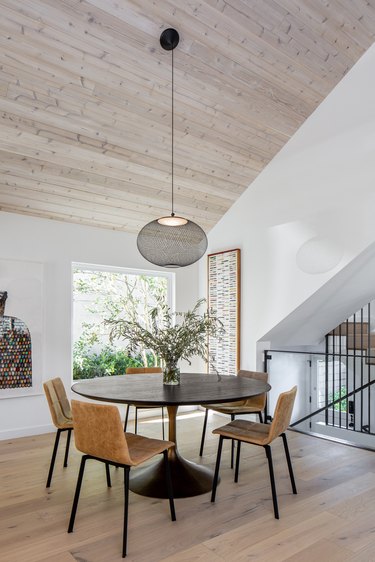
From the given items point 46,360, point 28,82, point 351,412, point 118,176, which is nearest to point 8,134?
point 28,82

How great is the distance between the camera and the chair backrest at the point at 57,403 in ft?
10.5

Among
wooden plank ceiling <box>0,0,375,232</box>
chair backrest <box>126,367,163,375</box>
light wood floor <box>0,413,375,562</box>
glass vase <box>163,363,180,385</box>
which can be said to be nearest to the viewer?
light wood floor <box>0,413,375,562</box>

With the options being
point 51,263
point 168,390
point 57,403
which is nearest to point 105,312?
point 51,263

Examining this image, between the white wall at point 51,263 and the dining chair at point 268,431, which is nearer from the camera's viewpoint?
the dining chair at point 268,431

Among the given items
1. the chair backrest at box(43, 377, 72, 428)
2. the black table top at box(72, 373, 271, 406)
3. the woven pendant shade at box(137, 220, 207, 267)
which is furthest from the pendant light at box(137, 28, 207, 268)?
the chair backrest at box(43, 377, 72, 428)

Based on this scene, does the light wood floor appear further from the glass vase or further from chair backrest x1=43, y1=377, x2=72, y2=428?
the glass vase

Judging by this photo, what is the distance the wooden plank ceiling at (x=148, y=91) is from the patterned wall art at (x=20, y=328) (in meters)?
0.68

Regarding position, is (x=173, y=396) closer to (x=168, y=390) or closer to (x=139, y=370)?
(x=168, y=390)

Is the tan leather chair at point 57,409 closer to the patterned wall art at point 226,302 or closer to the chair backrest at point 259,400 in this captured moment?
the chair backrest at point 259,400

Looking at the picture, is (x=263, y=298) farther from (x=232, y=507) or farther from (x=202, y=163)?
(x=232, y=507)

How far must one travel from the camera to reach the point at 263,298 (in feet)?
16.6

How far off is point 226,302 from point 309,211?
5.19 ft

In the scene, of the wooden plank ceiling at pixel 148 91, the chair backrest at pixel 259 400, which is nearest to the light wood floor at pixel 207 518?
the chair backrest at pixel 259 400

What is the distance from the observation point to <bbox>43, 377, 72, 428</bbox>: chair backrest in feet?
10.5
